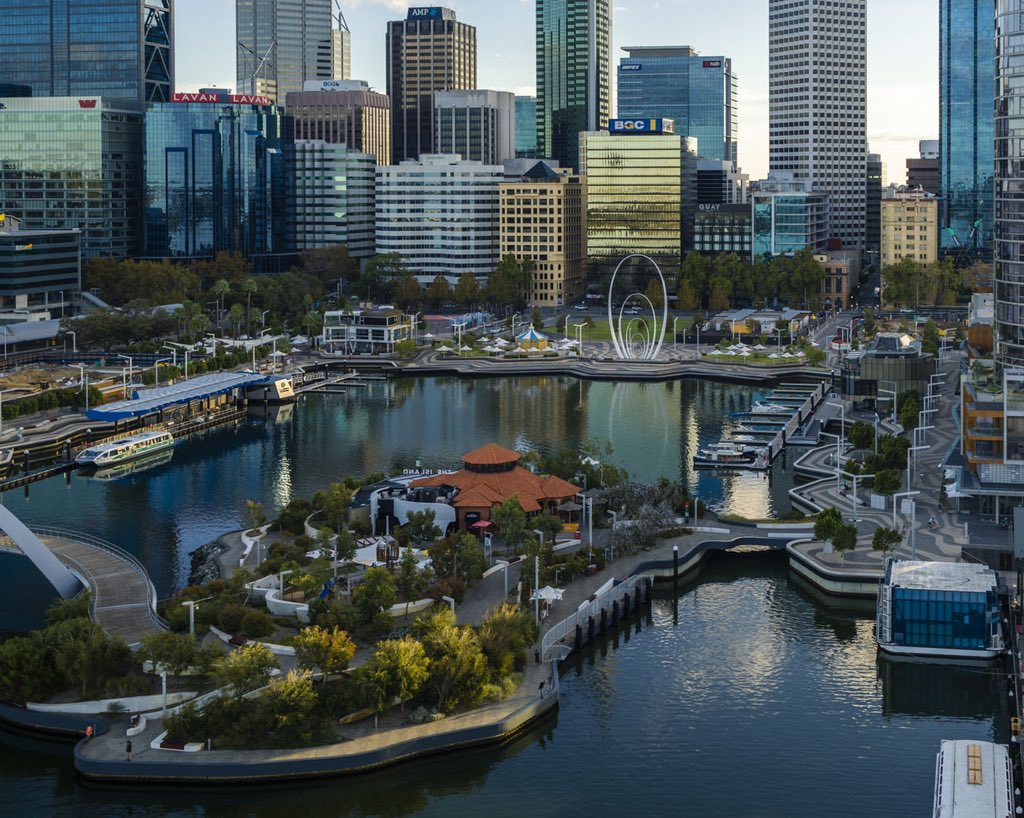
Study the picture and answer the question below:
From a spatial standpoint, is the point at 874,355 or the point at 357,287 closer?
the point at 874,355

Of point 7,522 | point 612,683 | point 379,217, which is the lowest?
point 612,683

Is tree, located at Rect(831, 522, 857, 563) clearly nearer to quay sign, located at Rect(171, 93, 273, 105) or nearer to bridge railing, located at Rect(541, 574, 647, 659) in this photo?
bridge railing, located at Rect(541, 574, 647, 659)

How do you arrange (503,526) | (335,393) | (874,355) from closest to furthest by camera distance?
(503,526), (874,355), (335,393)

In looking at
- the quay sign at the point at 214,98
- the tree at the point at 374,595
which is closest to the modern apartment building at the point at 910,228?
the quay sign at the point at 214,98

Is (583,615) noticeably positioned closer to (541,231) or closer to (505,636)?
(505,636)

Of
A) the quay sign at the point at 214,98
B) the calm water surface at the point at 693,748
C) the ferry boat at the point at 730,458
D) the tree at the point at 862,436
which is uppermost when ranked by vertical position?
the quay sign at the point at 214,98

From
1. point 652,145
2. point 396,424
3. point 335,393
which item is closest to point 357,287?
point 652,145

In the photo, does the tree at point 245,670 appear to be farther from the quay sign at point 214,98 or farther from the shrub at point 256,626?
the quay sign at point 214,98

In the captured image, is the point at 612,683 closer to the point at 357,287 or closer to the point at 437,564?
the point at 437,564
